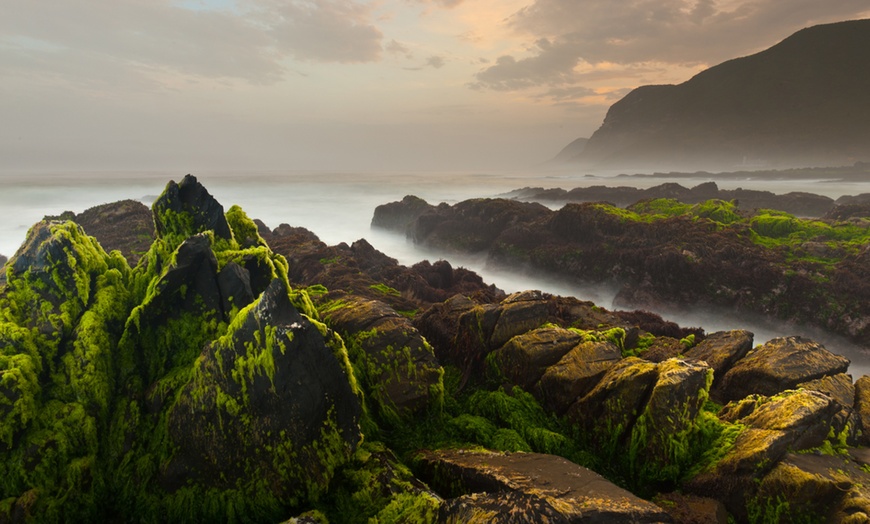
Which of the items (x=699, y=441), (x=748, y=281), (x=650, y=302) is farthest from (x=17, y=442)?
(x=748, y=281)

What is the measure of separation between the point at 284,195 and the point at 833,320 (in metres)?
98.9

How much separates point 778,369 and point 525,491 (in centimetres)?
637

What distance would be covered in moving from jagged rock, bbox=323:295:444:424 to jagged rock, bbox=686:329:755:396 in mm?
6116

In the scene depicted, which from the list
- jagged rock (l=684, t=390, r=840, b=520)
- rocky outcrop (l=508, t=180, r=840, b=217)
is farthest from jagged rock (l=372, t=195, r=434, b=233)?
jagged rock (l=684, t=390, r=840, b=520)

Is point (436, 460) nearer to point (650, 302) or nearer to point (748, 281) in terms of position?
point (650, 302)

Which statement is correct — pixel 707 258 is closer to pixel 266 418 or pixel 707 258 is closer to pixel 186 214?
pixel 266 418

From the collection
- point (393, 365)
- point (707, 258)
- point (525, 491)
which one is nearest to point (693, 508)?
point (525, 491)

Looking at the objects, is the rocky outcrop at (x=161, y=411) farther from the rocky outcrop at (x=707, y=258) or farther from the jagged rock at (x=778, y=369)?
the rocky outcrop at (x=707, y=258)

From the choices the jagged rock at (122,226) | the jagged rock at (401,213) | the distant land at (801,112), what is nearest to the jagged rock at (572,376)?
the jagged rock at (122,226)

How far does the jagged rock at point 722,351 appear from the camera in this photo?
848 centimetres

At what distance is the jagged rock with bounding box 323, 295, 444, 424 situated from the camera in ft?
23.0

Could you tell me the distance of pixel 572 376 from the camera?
23.8ft

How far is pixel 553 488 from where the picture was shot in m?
4.66

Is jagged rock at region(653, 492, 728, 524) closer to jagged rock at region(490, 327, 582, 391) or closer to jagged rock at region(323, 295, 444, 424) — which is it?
jagged rock at region(490, 327, 582, 391)
